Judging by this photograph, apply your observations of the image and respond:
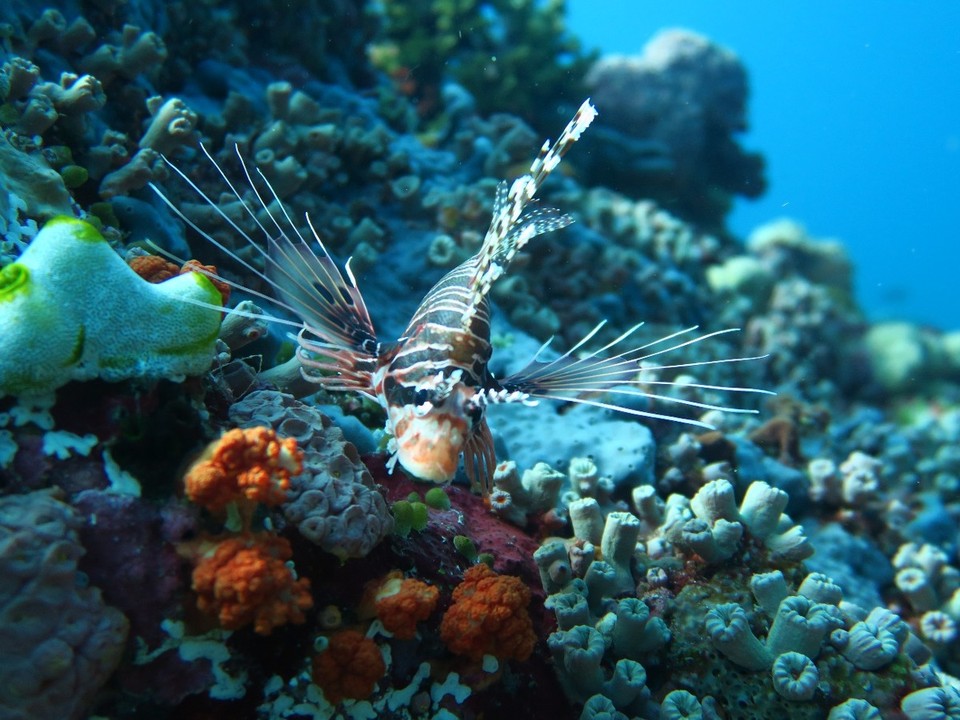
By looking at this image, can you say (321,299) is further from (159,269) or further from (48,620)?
(48,620)

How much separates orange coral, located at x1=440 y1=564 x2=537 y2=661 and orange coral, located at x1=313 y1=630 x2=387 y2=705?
1.29 ft

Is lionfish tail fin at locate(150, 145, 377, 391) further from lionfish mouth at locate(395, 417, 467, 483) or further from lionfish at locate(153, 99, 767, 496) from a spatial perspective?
lionfish mouth at locate(395, 417, 467, 483)

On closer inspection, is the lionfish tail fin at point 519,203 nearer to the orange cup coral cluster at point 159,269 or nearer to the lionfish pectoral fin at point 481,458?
the lionfish pectoral fin at point 481,458

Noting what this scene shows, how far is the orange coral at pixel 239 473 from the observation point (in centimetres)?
203

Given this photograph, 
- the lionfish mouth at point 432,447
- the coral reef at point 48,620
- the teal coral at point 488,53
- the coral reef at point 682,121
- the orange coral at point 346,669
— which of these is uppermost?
the coral reef at point 682,121

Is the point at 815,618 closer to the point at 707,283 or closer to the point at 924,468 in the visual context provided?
the point at 924,468

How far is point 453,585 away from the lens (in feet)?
9.59

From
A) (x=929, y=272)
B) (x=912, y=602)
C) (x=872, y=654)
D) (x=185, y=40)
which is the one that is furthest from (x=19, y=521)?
(x=929, y=272)

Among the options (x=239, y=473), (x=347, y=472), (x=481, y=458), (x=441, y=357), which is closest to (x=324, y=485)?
(x=347, y=472)

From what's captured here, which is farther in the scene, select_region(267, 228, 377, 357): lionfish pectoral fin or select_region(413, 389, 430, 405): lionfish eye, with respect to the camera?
select_region(267, 228, 377, 357): lionfish pectoral fin

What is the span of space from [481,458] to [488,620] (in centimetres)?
101

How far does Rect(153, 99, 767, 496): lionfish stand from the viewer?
9.01 ft

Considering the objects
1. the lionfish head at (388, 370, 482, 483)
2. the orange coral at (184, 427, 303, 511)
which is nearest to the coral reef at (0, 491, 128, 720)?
the orange coral at (184, 427, 303, 511)

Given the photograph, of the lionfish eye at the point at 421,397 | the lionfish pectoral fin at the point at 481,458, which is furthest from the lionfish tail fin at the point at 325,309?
the lionfish pectoral fin at the point at 481,458
